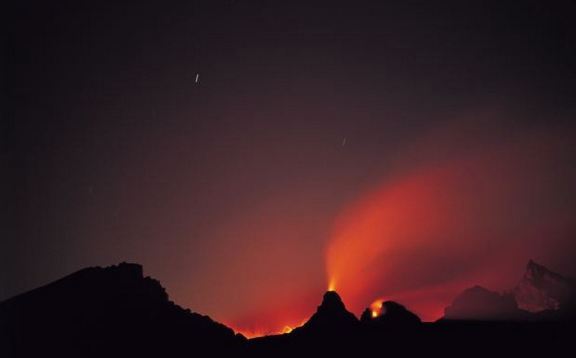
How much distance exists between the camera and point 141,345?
47.0m

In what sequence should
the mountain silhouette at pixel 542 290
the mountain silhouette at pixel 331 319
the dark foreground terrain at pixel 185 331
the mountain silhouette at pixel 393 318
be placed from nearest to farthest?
the dark foreground terrain at pixel 185 331 < the mountain silhouette at pixel 393 318 < the mountain silhouette at pixel 331 319 < the mountain silhouette at pixel 542 290

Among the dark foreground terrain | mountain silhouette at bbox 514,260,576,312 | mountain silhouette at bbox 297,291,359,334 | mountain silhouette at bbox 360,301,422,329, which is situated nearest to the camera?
the dark foreground terrain

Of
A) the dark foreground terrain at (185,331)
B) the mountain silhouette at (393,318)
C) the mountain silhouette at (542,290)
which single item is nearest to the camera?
the dark foreground terrain at (185,331)

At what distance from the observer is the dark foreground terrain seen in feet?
125

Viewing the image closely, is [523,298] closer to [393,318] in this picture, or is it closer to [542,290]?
[542,290]

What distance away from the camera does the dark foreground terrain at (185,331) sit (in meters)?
38.1

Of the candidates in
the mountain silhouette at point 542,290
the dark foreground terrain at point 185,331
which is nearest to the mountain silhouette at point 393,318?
the dark foreground terrain at point 185,331

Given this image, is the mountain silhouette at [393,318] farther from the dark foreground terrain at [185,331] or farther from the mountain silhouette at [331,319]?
the mountain silhouette at [331,319]

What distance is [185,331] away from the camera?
169ft

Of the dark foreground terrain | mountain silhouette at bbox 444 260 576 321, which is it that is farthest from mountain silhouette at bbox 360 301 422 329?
mountain silhouette at bbox 444 260 576 321

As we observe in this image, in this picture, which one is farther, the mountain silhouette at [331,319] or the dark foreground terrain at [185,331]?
the mountain silhouette at [331,319]

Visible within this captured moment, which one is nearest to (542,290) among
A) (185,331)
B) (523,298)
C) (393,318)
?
(523,298)

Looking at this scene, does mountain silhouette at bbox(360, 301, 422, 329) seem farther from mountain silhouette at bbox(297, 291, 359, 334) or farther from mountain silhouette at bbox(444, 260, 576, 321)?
mountain silhouette at bbox(444, 260, 576, 321)

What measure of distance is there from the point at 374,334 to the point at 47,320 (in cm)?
4346
